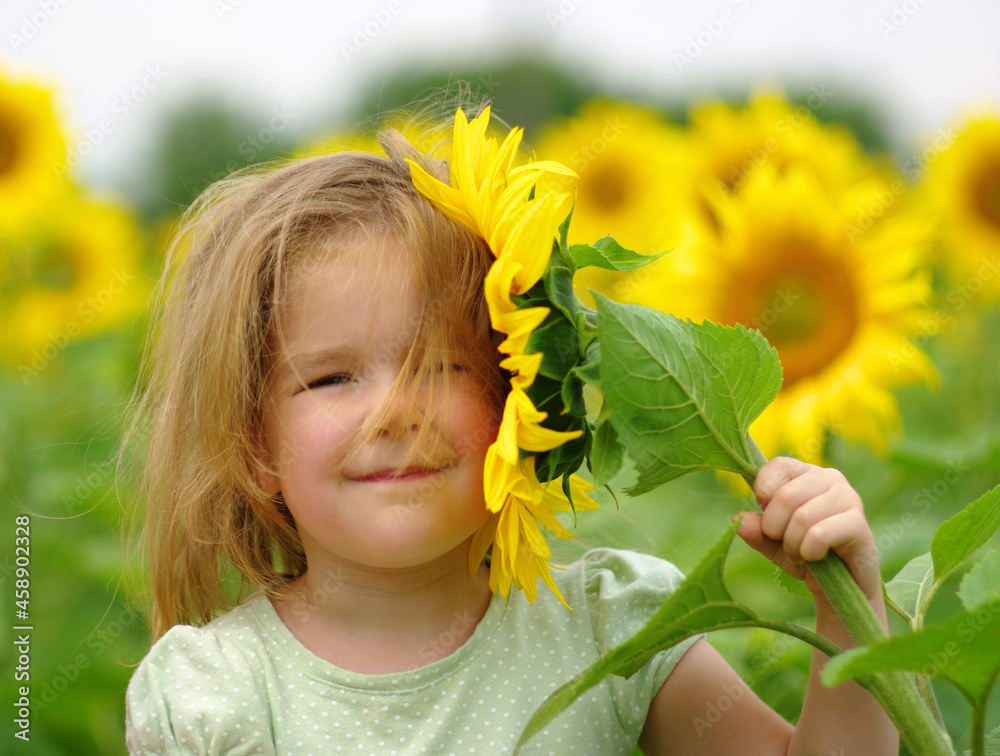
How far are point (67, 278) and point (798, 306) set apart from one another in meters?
1.82

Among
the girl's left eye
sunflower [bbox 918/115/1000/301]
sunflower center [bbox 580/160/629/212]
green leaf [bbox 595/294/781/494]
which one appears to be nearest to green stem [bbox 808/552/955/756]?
green leaf [bbox 595/294/781/494]

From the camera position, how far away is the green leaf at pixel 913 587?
2.35 ft

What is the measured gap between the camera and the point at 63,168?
2451 millimetres

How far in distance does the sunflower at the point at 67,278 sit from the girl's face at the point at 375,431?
1.59 m

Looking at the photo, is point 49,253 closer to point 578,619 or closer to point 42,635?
point 42,635

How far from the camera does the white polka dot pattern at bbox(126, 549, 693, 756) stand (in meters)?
0.86

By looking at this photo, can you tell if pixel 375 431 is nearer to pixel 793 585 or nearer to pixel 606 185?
pixel 793 585

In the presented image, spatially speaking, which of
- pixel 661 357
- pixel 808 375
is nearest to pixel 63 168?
pixel 808 375

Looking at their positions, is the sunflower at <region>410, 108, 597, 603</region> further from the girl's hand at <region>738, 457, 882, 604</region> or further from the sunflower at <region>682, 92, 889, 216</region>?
the sunflower at <region>682, 92, 889, 216</region>

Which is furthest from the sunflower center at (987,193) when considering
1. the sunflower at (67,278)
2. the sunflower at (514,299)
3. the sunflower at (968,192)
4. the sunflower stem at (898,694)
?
the sunflower at (67,278)

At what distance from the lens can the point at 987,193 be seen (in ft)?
7.02

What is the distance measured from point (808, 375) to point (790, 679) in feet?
1.42

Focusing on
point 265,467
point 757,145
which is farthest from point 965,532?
point 757,145

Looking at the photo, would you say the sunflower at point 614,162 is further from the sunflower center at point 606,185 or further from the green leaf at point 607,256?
the green leaf at point 607,256
